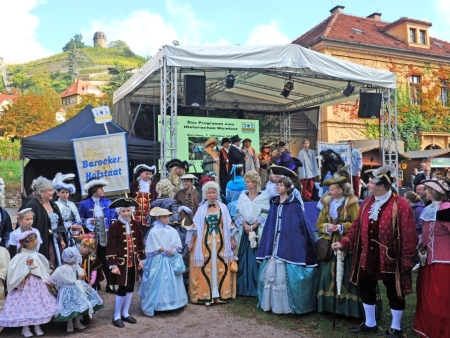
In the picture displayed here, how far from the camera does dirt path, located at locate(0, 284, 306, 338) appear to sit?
4.39m

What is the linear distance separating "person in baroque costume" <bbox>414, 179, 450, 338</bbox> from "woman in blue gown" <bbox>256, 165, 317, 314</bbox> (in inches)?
48.2

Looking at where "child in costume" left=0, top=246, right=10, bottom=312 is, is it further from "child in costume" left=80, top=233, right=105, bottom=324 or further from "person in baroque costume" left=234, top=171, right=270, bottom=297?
"person in baroque costume" left=234, top=171, right=270, bottom=297

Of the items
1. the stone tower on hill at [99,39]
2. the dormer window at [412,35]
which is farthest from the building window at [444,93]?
the stone tower on hill at [99,39]

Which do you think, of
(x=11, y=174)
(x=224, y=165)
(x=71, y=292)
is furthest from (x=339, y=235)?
(x=11, y=174)

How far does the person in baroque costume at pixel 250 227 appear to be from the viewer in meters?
5.59

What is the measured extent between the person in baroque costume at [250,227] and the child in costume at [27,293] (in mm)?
2387

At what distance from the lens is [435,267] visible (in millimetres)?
3824

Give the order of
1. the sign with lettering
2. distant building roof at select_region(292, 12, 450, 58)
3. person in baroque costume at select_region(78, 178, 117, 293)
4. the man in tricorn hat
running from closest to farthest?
person in baroque costume at select_region(78, 178, 117, 293), the man in tricorn hat, the sign with lettering, distant building roof at select_region(292, 12, 450, 58)

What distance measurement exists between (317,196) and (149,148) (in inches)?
173

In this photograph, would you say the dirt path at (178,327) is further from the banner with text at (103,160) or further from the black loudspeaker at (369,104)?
the black loudspeaker at (369,104)

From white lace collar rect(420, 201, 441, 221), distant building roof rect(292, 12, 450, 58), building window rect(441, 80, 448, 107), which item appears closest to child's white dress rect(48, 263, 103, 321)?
white lace collar rect(420, 201, 441, 221)

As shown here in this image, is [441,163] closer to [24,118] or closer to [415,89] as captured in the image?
[415,89]

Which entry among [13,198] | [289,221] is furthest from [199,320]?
[13,198]

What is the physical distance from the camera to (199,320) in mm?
4906
